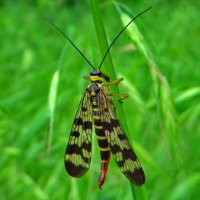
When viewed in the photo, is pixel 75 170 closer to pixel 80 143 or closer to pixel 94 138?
pixel 80 143

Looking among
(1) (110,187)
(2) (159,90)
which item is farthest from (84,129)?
(1) (110,187)

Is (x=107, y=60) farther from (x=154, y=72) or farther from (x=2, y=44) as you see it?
(x=2, y=44)

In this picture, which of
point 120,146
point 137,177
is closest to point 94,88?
point 120,146

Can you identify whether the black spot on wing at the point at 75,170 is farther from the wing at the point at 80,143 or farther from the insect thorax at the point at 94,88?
the insect thorax at the point at 94,88

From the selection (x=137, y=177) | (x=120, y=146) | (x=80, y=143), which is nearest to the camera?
(x=137, y=177)

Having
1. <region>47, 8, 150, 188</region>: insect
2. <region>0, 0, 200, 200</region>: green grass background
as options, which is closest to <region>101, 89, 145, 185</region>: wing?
<region>47, 8, 150, 188</region>: insect

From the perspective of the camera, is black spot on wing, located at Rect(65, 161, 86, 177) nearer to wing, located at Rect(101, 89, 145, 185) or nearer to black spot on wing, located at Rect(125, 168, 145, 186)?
wing, located at Rect(101, 89, 145, 185)

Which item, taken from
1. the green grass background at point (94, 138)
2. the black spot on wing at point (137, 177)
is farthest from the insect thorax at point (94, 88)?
the black spot on wing at point (137, 177)
